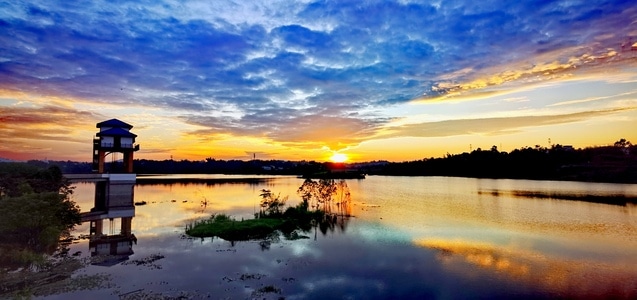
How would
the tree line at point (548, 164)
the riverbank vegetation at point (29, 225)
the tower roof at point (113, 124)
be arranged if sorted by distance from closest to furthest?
the riverbank vegetation at point (29, 225) < the tower roof at point (113, 124) < the tree line at point (548, 164)

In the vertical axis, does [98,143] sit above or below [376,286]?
above

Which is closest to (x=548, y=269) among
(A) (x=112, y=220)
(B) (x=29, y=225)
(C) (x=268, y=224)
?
(C) (x=268, y=224)

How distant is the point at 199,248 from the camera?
24.8m

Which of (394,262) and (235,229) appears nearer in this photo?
(394,262)

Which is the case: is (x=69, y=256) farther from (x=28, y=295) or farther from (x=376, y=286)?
(x=376, y=286)

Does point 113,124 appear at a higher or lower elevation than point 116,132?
higher

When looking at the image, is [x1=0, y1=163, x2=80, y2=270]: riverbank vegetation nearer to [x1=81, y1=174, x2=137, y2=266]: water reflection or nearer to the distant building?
[x1=81, y1=174, x2=137, y2=266]: water reflection

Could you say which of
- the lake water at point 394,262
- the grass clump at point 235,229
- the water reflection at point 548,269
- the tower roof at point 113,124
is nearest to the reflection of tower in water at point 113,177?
the tower roof at point 113,124

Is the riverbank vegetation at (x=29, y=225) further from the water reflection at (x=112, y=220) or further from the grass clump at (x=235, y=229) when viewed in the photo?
the grass clump at (x=235, y=229)

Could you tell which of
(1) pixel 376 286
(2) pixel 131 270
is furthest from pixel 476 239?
(2) pixel 131 270

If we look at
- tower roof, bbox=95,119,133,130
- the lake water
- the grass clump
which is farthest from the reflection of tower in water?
the grass clump

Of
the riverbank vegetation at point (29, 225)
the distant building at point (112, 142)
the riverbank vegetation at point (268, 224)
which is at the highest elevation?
the distant building at point (112, 142)

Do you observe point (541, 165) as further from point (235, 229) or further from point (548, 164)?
point (235, 229)

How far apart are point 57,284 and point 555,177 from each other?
11779cm
